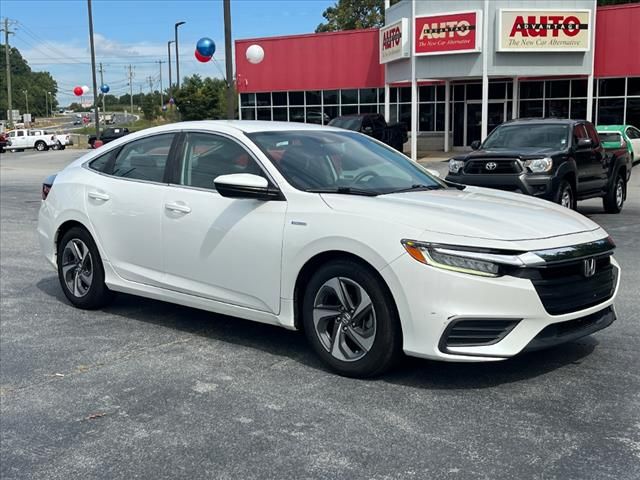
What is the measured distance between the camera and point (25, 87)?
509ft

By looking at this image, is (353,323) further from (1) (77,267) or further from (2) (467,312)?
(1) (77,267)

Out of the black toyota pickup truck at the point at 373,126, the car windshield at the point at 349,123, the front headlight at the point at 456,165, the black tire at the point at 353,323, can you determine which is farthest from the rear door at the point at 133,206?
the car windshield at the point at 349,123

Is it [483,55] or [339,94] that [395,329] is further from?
[339,94]

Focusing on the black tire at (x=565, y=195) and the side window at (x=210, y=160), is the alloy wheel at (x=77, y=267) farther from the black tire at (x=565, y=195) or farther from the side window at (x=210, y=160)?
the black tire at (x=565, y=195)

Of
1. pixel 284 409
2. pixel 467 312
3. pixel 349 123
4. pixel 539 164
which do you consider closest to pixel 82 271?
pixel 284 409

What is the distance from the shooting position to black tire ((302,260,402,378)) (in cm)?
431

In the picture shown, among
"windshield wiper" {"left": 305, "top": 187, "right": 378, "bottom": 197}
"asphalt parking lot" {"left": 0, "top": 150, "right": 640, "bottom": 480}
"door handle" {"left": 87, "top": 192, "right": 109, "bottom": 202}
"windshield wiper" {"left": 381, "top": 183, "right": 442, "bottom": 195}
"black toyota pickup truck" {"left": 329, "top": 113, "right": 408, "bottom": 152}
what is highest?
"black toyota pickup truck" {"left": 329, "top": 113, "right": 408, "bottom": 152}

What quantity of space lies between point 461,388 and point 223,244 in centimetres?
191

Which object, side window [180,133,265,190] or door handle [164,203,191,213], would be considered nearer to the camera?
side window [180,133,265,190]

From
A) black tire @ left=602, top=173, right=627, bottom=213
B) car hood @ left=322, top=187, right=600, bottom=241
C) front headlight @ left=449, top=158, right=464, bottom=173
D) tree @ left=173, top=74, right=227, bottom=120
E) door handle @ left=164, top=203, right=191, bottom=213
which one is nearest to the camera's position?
car hood @ left=322, top=187, right=600, bottom=241

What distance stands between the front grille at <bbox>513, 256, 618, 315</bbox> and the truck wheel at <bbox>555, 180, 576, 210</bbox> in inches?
280

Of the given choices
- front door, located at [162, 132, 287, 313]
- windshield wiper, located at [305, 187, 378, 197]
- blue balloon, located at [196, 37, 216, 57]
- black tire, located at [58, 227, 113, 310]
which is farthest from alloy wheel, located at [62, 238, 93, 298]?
blue balloon, located at [196, 37, 216, 57]

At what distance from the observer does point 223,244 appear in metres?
5.14

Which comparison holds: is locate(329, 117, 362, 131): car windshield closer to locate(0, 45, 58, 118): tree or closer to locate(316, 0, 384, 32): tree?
locate(316, 0, 384, 32): tree
